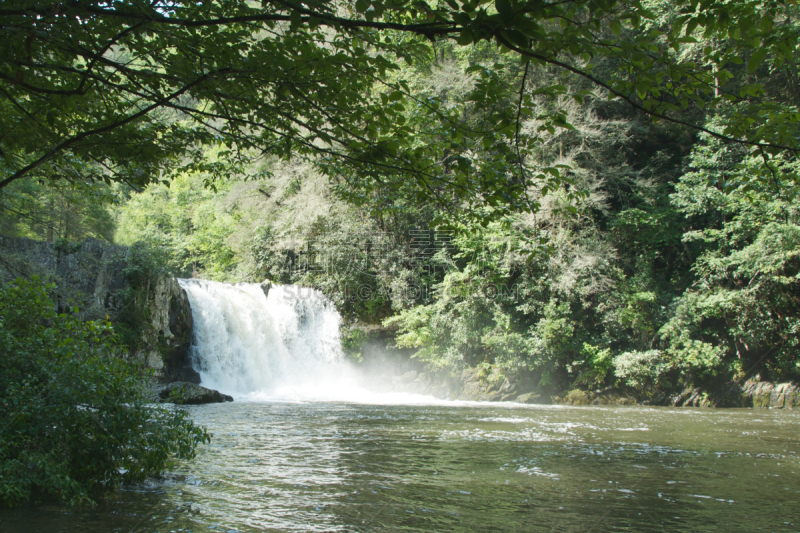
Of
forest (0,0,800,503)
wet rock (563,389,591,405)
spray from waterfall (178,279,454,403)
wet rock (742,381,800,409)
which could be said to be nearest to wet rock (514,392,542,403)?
forest (0,0,800,503)

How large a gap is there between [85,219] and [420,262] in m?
17.0

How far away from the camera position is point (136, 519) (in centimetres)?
383

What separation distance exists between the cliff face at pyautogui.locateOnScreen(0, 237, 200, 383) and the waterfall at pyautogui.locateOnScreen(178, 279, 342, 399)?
0.77m

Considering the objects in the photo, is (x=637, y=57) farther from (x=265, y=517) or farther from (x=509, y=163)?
(x=265, y=517)

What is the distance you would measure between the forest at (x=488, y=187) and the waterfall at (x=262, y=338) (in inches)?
43.7

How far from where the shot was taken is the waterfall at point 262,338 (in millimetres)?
16750

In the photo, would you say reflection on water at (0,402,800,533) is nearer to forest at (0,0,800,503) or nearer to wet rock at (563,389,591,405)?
forest at (0,0,800,503)

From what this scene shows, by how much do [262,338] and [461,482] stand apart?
47.1 ft

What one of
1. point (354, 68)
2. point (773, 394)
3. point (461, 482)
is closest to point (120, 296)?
point (461, 482)

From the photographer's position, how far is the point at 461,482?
17.0 feet

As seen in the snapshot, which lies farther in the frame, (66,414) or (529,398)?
(529,398)

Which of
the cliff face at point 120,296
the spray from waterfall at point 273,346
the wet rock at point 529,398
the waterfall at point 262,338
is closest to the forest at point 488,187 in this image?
the wet rock at point 529,398

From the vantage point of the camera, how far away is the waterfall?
55.0 ft

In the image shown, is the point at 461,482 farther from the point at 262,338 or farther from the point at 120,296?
the point at 262,338
